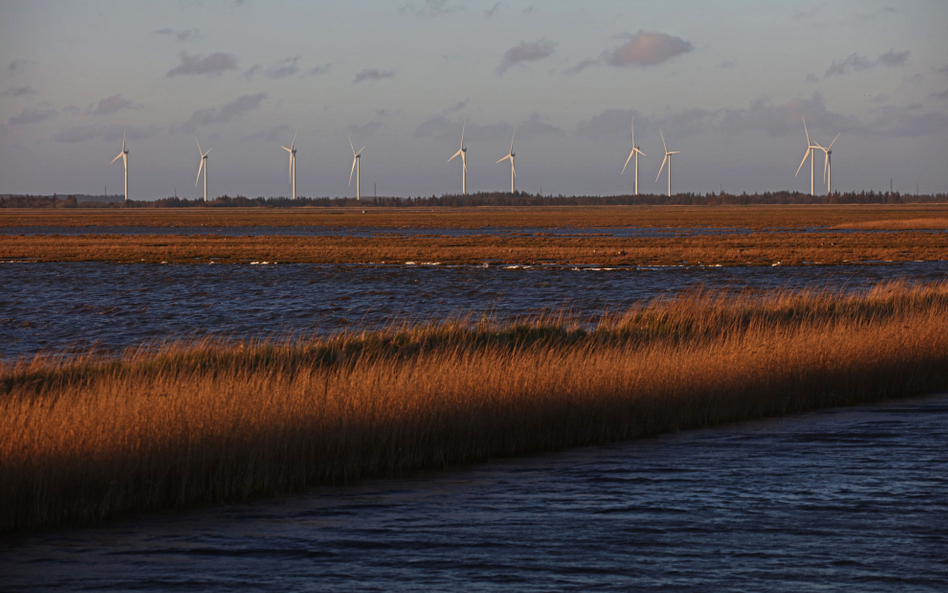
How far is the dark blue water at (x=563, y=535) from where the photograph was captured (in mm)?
10781

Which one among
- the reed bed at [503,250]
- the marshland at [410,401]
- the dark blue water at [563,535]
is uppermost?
the reed bed at [503,250]

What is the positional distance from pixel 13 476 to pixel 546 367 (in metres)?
9.81

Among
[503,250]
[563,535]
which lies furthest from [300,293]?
[563,535]

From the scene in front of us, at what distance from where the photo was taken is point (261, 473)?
48.9 feet

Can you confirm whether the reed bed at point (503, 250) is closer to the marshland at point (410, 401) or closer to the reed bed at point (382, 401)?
the marshland at point (410, 401)

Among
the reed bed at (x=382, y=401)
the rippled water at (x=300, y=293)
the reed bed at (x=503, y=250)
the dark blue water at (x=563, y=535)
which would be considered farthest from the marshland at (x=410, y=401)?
the reed bed at (x=503, y=250)

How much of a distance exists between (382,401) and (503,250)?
3028 inches

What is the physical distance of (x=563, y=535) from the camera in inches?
491

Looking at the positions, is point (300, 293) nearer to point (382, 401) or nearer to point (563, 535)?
point (382, 401)

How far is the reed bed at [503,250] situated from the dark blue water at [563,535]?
201ft

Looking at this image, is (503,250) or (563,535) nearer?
(563,535)

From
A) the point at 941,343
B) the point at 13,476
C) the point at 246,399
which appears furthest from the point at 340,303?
the point at 13,476

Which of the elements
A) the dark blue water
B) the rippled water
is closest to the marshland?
the dark blue water

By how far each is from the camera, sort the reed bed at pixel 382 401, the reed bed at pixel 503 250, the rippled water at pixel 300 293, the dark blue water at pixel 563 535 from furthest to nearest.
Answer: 1. the reed bed at pixel 503 250
2. the rippled water at pixel 300 293
3. the reed bed at pixel 382 401
4. the dark blue water at pixel 563 535
